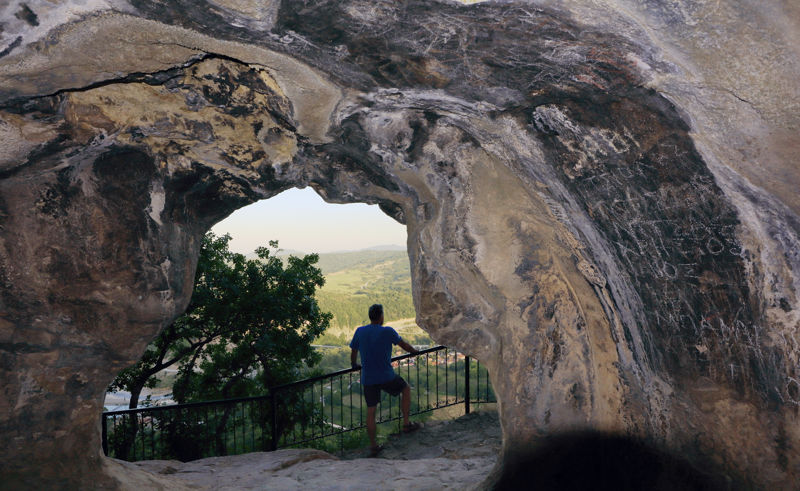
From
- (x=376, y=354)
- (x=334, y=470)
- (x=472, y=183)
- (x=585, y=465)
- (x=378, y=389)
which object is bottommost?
(x=334, y=470)

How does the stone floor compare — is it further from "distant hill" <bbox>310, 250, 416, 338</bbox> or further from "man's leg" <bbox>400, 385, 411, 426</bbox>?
"distant hill" <bbox>310, 250, 416, 338</bbox>

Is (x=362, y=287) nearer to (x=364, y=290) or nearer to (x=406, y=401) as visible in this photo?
(x=364, y=290)

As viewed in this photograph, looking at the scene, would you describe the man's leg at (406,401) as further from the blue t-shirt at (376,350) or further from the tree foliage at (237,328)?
the tree foliage at (237,328)

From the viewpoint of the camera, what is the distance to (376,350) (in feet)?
17.4

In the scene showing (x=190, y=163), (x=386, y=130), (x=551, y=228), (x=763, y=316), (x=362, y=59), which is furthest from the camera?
(x=190, y=163)

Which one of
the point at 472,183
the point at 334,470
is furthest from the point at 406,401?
the point at 472,183

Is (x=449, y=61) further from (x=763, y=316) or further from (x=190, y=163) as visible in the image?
(x=190, y=163)

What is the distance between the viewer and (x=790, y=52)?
1.85 m

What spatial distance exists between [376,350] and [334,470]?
3.93 ft

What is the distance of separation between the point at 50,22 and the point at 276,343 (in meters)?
6.90

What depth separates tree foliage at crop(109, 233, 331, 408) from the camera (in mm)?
8328

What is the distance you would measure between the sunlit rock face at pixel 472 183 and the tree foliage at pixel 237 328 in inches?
165

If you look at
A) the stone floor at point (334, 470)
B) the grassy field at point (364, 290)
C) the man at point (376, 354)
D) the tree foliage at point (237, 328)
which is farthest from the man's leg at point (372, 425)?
the grassy field at point (364, 290)

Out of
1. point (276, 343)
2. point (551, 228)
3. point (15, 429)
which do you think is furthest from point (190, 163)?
point (276, 343)
